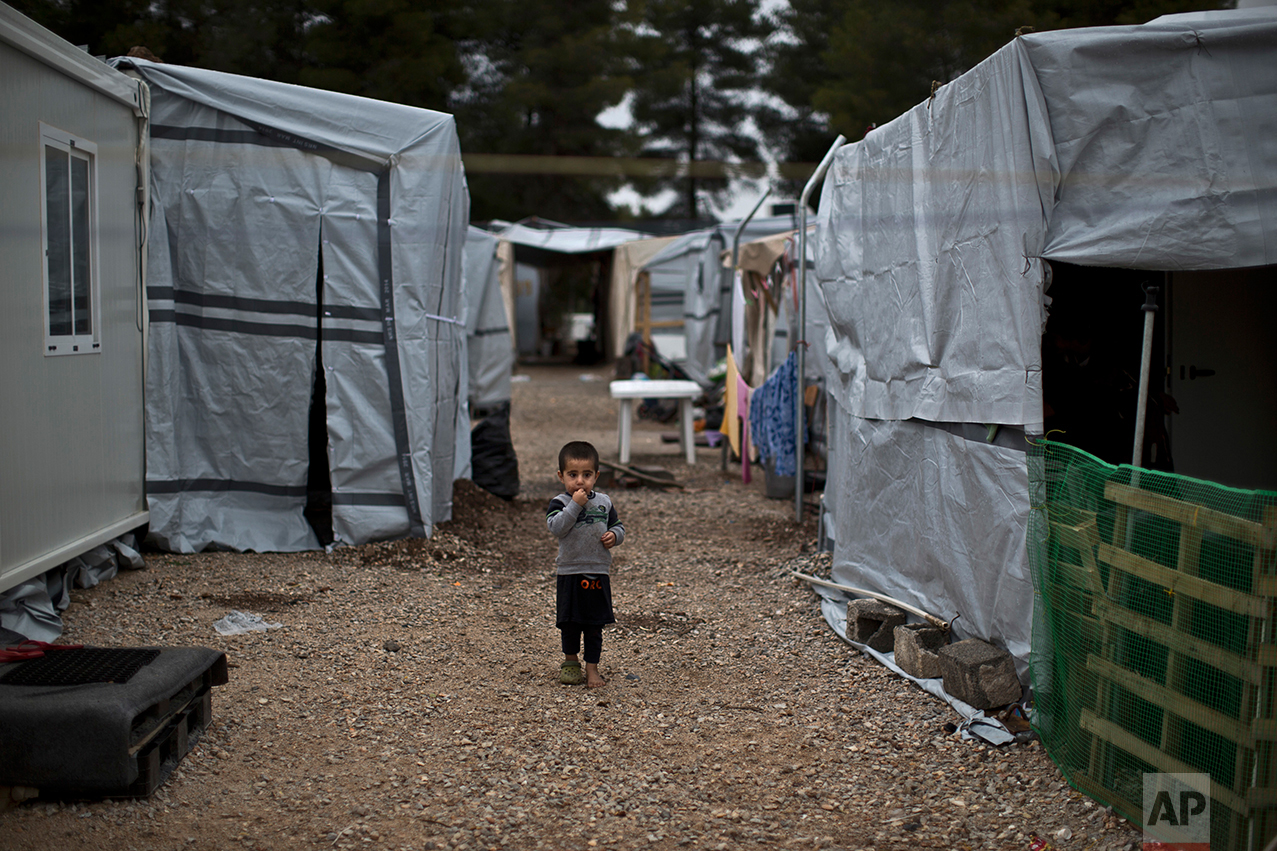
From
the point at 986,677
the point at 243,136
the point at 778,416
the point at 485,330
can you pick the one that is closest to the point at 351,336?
the point at 243,136

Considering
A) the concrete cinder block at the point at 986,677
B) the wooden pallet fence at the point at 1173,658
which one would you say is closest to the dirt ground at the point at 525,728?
the concrete cinder block at the point at 986,677

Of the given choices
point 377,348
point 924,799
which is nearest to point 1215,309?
point 924,799

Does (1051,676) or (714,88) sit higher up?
(714,88)

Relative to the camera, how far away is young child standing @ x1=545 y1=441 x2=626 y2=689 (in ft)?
13.1

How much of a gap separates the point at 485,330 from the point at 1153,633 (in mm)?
11531

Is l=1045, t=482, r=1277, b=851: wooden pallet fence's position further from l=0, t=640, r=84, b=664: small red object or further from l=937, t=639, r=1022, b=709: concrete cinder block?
l=0, t=640, r=84, b=664: small red object

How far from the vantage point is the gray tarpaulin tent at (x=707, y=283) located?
48.3 ft

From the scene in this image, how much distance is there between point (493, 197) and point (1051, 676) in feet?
75.0

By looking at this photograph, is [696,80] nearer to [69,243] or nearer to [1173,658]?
[69,243]

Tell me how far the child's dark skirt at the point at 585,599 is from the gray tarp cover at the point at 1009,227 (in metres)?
1.44

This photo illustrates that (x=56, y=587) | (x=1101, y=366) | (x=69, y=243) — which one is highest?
(x=69, y=243)

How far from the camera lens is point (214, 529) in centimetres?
621

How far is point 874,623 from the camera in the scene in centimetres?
460

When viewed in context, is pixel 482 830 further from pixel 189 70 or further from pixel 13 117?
pixel 189 70
